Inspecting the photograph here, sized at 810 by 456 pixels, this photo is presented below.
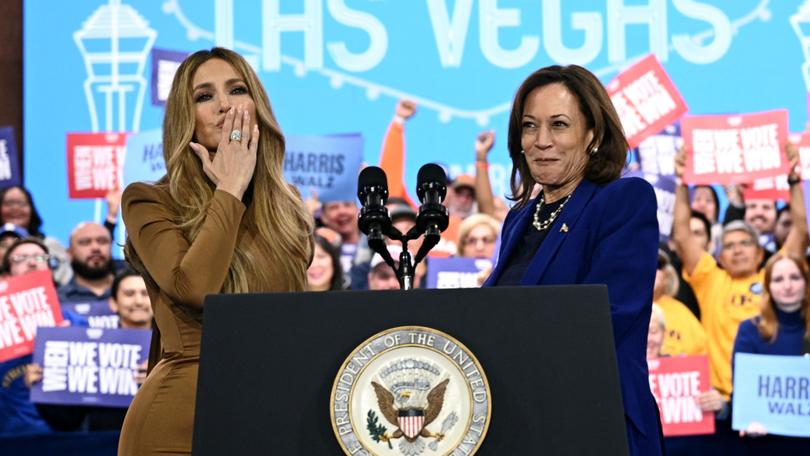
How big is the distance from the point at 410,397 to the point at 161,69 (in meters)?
5.36

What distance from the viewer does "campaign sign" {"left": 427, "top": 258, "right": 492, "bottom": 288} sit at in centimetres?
586

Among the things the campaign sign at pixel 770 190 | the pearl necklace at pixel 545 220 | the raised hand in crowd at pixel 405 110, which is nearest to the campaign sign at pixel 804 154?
the campaign sign at pixel 770 190

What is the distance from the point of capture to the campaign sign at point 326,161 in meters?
6.43

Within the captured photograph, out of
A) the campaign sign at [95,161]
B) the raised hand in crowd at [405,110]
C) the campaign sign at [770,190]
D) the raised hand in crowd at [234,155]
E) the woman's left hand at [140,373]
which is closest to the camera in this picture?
the raised hand in crowd at [234,155]

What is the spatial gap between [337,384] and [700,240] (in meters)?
5.21

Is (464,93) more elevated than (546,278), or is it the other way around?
(464,93)

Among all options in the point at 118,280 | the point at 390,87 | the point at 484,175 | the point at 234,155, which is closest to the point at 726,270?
the point at 484,175

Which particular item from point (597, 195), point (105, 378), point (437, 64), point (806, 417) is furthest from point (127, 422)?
point (437, 64)

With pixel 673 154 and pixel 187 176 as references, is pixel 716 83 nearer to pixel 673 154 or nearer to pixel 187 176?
pixel 673 154

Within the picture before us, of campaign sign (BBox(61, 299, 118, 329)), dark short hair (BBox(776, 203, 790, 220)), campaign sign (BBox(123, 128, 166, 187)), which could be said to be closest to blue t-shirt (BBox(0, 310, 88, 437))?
campaign sign (BBox(61, 299, 118, 329))

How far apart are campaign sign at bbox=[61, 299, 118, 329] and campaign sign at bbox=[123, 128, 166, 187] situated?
77cm

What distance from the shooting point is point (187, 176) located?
2.54 meters

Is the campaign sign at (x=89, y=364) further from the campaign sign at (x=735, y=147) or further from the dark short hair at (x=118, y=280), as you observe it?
the campaign sign at (x=735, y=147)

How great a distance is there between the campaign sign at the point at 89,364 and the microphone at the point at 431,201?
377 cm
